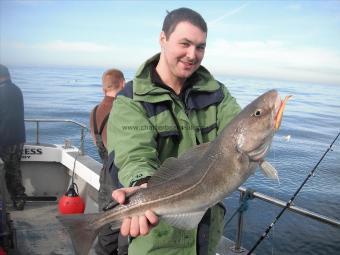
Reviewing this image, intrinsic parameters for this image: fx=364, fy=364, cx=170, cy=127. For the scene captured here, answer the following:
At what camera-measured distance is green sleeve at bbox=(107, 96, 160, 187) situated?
8.57 feet

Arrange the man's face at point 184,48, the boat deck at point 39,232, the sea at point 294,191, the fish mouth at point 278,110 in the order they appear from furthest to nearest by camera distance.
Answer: the sea at point 294,191 → the boat deck at point 39,232 → the man's face at point 184,48 → the fish mouth at point 278,110

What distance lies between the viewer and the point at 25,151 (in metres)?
8.32

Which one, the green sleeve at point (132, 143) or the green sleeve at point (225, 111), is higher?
the green sleeve at point (225, 111)

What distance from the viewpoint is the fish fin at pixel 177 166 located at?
2.50 m

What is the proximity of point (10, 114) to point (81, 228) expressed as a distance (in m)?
5.46

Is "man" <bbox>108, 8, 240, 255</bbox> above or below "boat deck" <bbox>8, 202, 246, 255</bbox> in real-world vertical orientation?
above

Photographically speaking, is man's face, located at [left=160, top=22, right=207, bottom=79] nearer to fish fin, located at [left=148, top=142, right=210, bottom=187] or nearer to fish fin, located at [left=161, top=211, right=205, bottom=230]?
fish fin, located at [left=148, top=142, right=210, bottom=187]

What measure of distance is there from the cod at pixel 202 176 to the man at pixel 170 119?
0.16m

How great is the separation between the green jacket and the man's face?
0.60 ft

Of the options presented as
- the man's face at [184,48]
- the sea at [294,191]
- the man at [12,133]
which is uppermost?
the man's face at [184,48]

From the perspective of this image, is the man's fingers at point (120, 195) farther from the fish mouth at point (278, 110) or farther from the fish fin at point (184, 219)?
the fish mouth at point (278, 110)

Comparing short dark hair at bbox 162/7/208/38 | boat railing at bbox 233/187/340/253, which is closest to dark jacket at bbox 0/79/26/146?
boat railing at bbox 233/187/340/253

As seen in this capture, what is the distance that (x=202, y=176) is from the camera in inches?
97.3

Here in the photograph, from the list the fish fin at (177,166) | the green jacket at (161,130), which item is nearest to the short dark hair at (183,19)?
the green jacket at (161,130)
